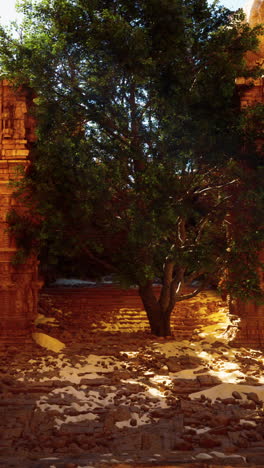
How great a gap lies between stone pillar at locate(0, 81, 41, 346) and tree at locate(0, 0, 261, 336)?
0.45 m

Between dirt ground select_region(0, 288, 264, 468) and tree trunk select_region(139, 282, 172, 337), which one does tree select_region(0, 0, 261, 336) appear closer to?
tree trunk select_region(139, 282, 172, 337)

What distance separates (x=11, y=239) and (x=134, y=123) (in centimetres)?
422

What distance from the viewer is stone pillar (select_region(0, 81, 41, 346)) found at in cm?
990

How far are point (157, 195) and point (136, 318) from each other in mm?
6867

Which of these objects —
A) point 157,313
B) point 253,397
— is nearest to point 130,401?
point 253,397

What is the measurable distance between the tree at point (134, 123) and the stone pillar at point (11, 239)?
45cm

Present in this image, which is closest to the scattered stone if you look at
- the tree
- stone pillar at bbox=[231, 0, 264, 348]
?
the tree

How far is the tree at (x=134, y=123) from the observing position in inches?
328

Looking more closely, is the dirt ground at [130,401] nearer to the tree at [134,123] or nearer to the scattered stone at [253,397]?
the scattered stone at [253,397]

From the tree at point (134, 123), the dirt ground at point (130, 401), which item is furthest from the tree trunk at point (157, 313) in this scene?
the tree at point (134, 123)

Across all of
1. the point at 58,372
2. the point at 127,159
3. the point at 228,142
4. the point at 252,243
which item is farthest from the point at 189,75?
the point at 58,372

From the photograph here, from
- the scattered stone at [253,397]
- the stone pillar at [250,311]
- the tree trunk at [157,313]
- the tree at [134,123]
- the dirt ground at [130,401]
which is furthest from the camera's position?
the tree trunk at [157,313]

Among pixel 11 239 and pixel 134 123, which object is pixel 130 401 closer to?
pixel 11 239

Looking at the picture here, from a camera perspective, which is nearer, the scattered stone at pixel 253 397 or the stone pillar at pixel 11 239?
the scattered stone at pixel 253 397
